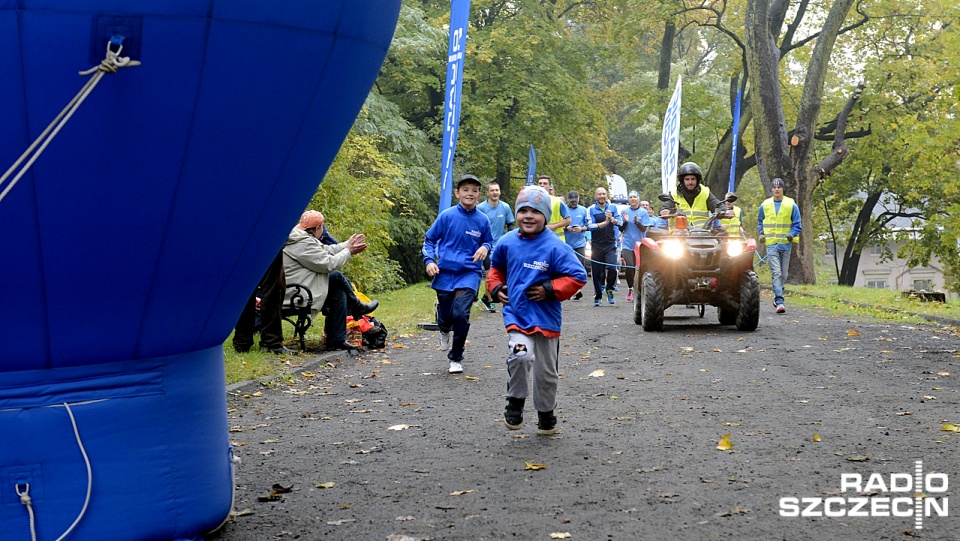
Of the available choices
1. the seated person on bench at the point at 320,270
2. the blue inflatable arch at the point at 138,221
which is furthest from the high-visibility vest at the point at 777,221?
the blue inflatable arch at the point at 138,221

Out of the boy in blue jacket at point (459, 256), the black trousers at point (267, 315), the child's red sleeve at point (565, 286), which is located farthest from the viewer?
the black trousers at point (267, 315)

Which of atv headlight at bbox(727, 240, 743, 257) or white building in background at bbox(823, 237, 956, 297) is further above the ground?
atv headlight at bbox(727, 240, 743, 257)

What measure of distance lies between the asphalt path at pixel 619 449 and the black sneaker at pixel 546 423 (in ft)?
0.20

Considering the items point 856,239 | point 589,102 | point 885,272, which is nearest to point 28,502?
point 589,102

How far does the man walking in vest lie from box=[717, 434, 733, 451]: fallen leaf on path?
1002cm

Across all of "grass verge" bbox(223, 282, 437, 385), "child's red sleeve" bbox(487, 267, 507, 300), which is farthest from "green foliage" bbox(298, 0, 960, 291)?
"child's red sleeve" bbox(487, 267, 507, 300)

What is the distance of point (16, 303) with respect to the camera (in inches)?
152

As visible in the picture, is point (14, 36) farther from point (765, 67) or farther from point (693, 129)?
point (693, 129)

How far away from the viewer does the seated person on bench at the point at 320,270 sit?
11266 millimetres

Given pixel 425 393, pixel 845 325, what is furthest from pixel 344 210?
pixel 425 393

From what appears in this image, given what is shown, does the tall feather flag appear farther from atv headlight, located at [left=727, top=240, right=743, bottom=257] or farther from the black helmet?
atv headlight, located at [left=727, top=240, right=743, bottom=257]

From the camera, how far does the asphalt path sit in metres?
4.66

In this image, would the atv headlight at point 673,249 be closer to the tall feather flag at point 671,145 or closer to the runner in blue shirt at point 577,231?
the runner in blue shirt at point 577,231

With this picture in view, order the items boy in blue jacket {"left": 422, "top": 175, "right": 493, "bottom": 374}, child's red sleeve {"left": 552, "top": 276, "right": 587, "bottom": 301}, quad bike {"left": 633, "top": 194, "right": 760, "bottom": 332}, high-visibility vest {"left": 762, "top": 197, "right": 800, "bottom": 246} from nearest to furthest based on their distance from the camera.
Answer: child's red sleeve {"left": 552, "top": 276, "right": 587, "bottom": 301}
boy in blue jacket {"left": 422, "top": 175, "right": 493, "bottom": 374}
quad bike {"left": 633, "top": 194, "right": 760, "bottom": 332}
high-visibility vest {"left": 762, "top": 197, "right": 800, "bottom": 246}
